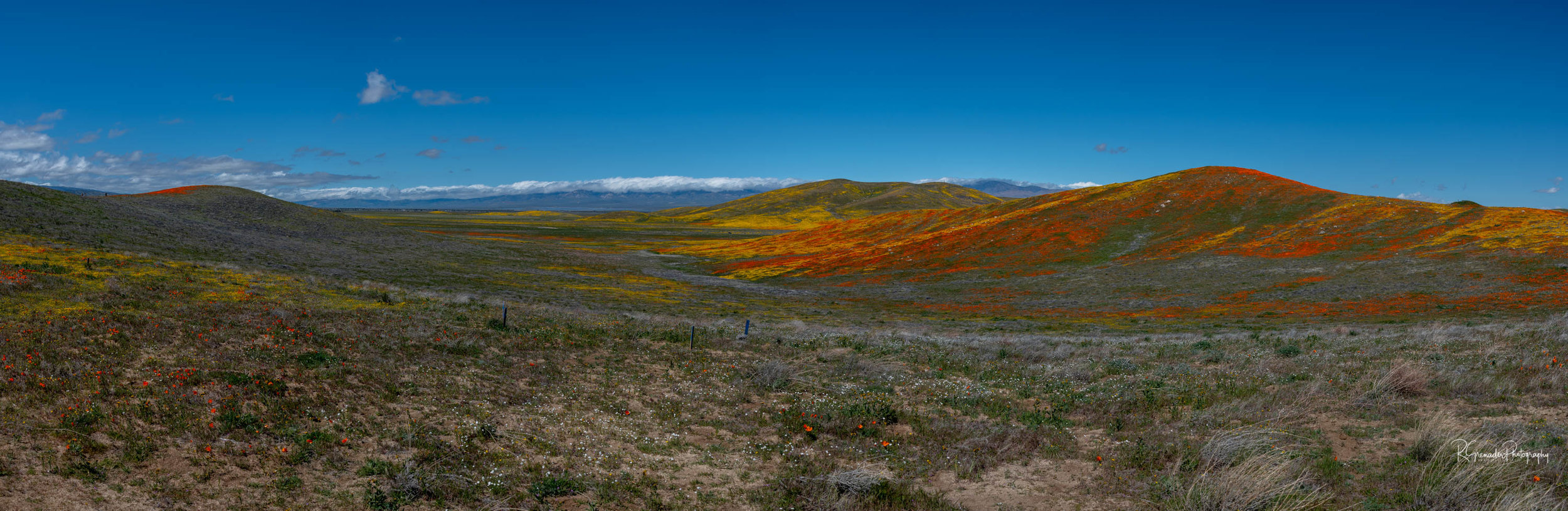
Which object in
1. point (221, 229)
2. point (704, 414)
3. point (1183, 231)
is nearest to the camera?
point (704, 414)

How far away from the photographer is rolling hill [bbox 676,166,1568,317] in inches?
1649

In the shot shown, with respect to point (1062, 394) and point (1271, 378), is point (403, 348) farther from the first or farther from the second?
point (1271, 378)

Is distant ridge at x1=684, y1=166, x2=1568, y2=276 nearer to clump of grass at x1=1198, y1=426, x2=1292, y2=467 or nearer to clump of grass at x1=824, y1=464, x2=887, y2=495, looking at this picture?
clump of grass at x1=1198, y1=426, x2=1292, y2=467

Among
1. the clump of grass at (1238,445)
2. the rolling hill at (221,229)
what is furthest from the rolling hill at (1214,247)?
the rolling hill at (221,229)

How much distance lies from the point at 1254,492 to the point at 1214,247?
63.3 metres

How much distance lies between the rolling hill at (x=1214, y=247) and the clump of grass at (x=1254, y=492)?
37977 millimetres

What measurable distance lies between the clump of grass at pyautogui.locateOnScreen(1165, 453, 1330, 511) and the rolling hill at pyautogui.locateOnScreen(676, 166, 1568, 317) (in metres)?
38.0

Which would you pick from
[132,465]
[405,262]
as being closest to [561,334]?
[132,465]

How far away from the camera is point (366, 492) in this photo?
28.8ft

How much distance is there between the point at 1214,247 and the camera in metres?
59.7

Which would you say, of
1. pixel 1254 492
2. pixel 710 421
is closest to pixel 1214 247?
pixel 1254 492

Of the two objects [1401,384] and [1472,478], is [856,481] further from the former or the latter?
[1401,384]

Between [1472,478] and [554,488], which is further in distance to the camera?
[554,488]

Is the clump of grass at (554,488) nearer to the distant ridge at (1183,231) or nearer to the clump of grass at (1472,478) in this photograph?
the clump of grass at (1472,478)
